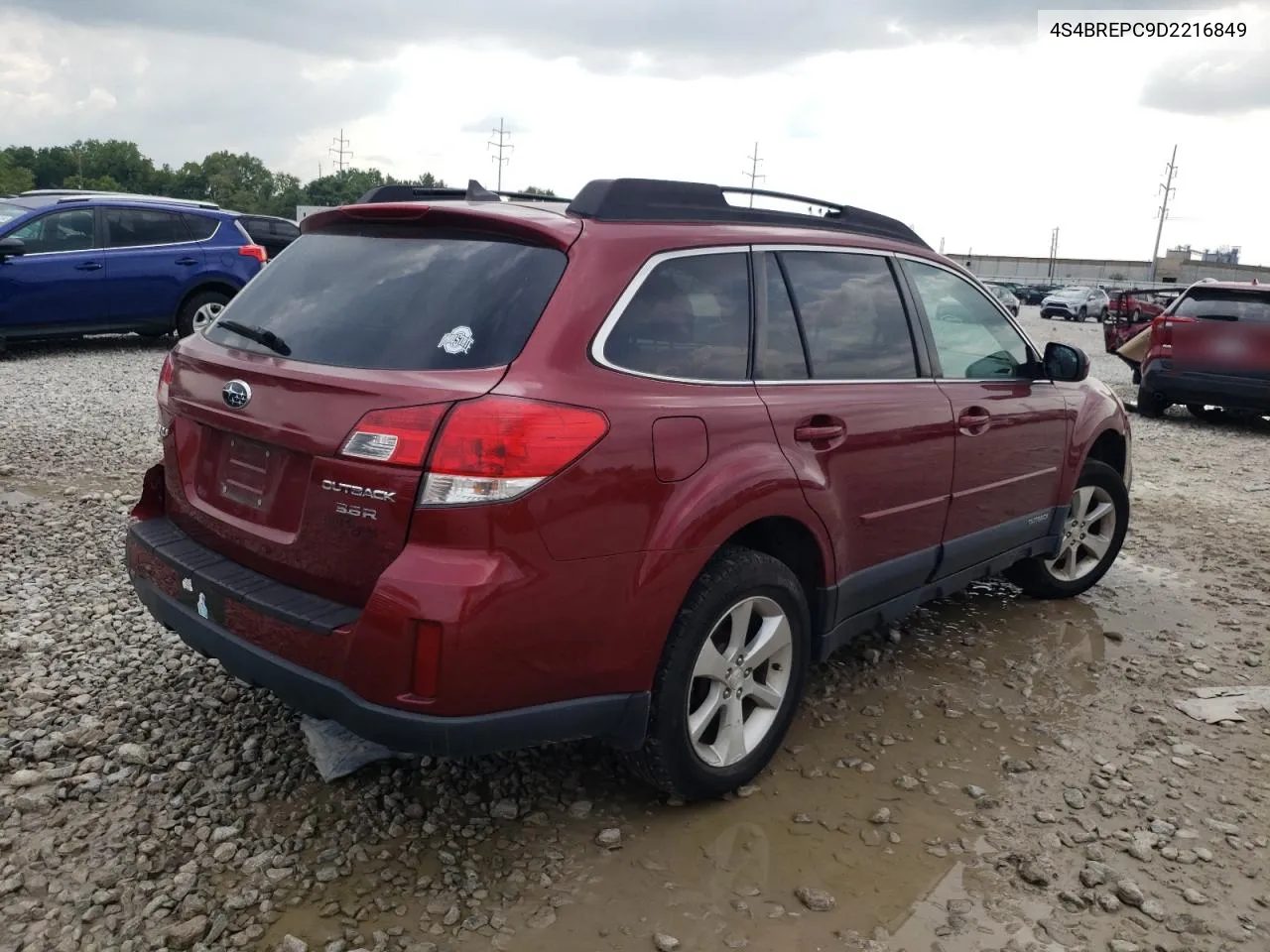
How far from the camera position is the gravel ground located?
2566 mm

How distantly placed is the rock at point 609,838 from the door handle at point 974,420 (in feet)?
6.54

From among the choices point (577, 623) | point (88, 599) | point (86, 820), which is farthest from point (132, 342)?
point (577, 623)

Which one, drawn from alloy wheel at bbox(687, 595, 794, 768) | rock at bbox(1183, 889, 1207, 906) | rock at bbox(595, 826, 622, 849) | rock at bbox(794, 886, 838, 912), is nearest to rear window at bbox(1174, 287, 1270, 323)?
rock at bbox(1183, 889, 1207, 906)

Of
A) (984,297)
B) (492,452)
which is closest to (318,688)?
(492,452)

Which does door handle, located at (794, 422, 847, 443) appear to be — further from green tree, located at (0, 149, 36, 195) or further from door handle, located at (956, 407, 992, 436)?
green tree, located at (0, 149, 36, 195)

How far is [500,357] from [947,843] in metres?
1.90

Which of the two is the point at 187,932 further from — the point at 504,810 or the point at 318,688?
the point at 504,810

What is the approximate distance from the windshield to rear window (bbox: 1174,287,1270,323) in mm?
12052

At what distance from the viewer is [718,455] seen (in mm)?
2826

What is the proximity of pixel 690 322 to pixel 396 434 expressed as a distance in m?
0.96

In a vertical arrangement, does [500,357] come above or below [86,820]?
above

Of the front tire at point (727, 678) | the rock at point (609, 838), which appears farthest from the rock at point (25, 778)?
the front tire at point (727, 678)

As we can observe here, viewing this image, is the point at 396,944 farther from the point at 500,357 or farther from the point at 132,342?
the point at 132,342

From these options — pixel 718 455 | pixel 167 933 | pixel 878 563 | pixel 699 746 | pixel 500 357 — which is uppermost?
pixel 500 357
